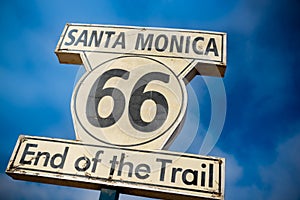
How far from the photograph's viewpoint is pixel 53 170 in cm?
190

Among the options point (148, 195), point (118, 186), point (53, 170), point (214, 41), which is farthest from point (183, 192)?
point (214, 41)

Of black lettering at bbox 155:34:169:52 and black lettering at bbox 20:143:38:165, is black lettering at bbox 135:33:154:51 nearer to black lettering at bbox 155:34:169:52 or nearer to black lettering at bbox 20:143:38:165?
black lettering at bbox 155:34:169:52

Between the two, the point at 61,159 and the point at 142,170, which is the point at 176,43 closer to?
the point at 142,170

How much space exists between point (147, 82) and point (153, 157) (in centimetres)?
64

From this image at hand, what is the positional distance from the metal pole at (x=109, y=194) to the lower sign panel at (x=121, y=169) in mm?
30

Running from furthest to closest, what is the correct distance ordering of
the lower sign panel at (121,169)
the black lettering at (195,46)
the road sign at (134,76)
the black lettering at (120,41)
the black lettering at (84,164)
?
the black lettering at (120,41) < the black lettering at (195,46) < the road sign at (134,76) < the black lettering at (84,164) < the lower sign panel at (121,169)

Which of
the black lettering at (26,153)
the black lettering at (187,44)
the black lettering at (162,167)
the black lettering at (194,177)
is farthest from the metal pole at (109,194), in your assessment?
the black lettering at (187,44)

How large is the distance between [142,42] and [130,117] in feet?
2.39

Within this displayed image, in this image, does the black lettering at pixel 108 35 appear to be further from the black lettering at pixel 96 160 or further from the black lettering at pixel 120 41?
the black lettering at pixel 96 160

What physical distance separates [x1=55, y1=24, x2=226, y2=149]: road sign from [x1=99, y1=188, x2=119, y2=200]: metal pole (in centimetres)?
32

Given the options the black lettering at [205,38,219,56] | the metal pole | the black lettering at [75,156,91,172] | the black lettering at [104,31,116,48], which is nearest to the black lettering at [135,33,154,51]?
the black lettering at [104,31,116,48]

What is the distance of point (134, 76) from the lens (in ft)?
7.65

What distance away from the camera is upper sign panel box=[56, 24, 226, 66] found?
240 centimetres

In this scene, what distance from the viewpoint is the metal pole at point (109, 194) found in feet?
5.88
